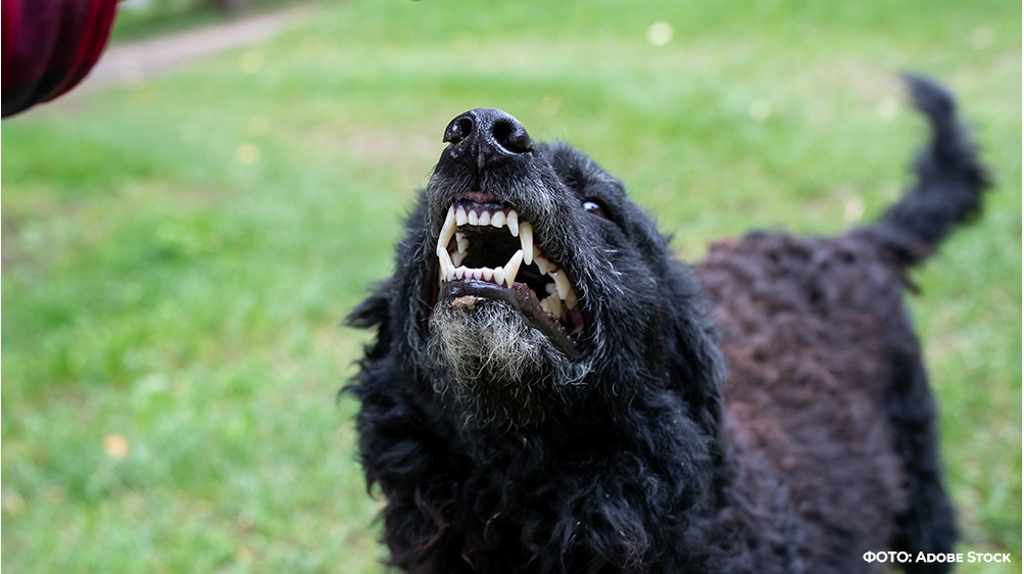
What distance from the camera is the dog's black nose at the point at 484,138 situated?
1.48 m

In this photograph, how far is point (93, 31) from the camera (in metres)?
2.06

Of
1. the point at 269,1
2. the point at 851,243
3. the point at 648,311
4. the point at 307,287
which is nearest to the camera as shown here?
the point at 648,311

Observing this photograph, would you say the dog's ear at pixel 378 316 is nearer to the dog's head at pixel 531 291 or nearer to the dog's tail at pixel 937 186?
the dog's head at pixel 531 291

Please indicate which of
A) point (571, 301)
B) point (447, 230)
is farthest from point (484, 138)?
point (571, 301)

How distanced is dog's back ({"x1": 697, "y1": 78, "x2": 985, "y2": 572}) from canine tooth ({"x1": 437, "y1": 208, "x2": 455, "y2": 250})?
49.3 inches

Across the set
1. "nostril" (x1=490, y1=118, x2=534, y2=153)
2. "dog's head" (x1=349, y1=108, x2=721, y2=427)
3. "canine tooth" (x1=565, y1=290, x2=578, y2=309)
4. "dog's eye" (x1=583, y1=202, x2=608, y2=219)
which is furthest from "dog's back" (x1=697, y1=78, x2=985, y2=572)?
"nostril" (x1=490, y1=118, x2=534, y2=153)

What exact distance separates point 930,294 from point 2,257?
7191 millimetres

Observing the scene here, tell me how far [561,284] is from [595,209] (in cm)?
28

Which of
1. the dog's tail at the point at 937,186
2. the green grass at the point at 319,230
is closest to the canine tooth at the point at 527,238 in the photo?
the green grass at the point at 319,230

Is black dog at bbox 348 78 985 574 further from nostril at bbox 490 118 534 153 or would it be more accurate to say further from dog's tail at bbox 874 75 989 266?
dog's tail at bbox 874 75 989 266

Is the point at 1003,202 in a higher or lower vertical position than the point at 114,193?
lower

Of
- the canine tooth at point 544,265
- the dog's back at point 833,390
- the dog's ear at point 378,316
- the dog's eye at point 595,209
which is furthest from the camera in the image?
the dog's back at point 833,390

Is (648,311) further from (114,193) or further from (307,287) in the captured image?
(114,193)

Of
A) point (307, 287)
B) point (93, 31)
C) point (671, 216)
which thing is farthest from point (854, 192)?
point (93, 31)
